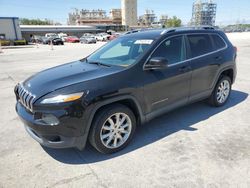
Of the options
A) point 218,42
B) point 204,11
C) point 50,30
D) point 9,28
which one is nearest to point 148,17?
point 204,11

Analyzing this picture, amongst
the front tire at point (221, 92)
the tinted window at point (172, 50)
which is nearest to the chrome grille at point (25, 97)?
the tinted window at point (172, 50)

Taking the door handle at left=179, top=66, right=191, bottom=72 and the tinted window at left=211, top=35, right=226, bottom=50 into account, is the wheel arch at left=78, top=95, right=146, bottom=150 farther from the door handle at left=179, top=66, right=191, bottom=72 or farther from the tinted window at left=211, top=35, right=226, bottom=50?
the tinted window at left=211, top=35, right=226, bottom=50

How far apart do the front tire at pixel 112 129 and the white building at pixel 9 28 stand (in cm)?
4540

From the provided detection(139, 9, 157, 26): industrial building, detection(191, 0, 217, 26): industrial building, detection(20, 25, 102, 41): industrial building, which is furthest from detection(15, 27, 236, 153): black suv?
detection(139, 9, 157, 26): industrial building

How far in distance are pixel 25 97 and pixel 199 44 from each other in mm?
3257

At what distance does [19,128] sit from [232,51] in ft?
15.9

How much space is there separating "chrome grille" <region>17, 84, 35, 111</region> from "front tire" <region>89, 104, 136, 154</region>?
0.85 m

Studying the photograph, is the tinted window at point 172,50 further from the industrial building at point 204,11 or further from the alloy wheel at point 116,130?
the industrial building at point 204,11

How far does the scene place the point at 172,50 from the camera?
3.63 meters

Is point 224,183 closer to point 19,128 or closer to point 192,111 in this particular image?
point 192,111

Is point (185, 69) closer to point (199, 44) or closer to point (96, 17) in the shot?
point (199, 44)

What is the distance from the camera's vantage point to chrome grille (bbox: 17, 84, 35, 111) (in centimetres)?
272

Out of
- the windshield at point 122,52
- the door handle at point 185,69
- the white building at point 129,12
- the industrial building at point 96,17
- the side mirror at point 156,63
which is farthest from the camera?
the industrial building at point 96,17

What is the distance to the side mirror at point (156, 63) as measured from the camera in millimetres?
3107
